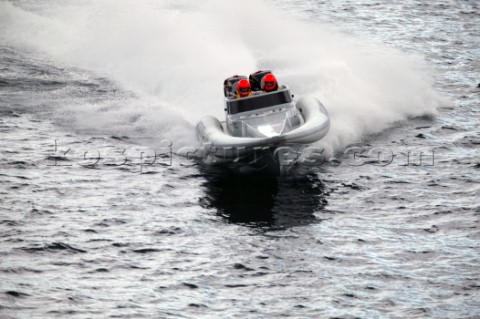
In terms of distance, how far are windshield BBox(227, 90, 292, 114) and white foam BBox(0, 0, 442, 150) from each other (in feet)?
6.77

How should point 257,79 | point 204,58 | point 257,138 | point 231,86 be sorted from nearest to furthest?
point 257,138, point 231,86, point 257,79, point 204,58

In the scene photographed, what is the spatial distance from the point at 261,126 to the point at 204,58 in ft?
32.9

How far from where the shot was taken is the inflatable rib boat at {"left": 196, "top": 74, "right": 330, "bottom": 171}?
67.4 ft

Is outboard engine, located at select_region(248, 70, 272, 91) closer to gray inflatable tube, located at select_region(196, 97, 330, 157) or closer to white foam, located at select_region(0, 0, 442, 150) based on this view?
gray inflatable tube, located at select_region(196, 97, 330, 157)

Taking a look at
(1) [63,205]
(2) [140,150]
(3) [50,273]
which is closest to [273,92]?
(2) [140,150]

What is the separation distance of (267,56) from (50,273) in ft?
63.1

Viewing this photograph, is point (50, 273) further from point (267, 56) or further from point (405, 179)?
point (267, 56)

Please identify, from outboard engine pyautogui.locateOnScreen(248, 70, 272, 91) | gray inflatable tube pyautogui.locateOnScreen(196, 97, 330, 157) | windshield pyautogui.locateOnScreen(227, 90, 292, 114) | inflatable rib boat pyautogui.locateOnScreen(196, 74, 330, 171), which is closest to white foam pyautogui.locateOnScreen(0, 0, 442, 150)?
gray inflatable tube pyautogui.locateOnScreen(196, 97, 330, 157)

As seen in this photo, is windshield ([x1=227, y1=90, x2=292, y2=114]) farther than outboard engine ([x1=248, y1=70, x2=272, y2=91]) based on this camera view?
No

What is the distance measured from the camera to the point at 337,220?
18.9m

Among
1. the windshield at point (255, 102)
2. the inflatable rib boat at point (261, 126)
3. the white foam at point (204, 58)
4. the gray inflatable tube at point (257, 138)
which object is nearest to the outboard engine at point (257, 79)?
the inflatable rib boat at point (261, 126)

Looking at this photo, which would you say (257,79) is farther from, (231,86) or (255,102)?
(255,102)

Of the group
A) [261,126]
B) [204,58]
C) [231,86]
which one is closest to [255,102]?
[261,126]

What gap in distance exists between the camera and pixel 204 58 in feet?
102
